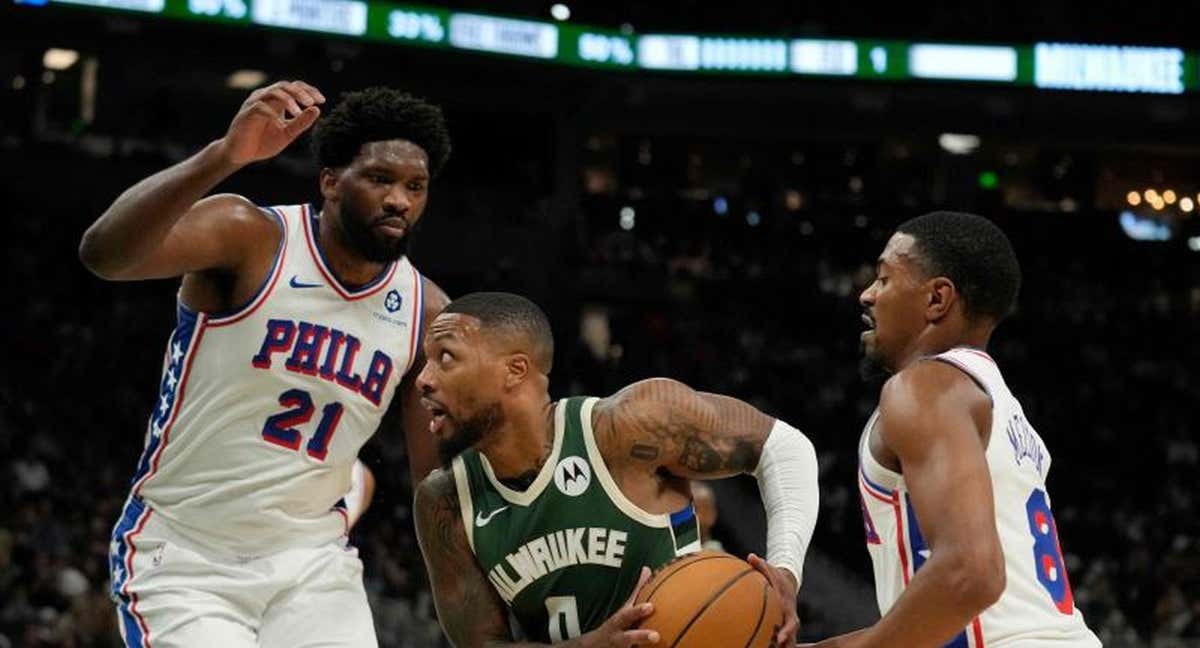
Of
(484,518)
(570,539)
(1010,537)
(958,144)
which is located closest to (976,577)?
(1010,537)

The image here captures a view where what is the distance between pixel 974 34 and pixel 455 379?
19.3 meters

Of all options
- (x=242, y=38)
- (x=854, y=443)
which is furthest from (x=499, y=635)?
(x=242, y=38)

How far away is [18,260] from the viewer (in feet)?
54.9

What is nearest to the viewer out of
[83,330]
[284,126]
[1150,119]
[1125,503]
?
[284,126]

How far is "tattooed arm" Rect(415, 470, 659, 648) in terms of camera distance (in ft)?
12.1

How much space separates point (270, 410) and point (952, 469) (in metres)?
1.86

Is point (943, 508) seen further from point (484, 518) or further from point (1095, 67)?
point (1095, 67)

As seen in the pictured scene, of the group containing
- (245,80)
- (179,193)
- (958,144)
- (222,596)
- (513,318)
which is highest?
(245,80)

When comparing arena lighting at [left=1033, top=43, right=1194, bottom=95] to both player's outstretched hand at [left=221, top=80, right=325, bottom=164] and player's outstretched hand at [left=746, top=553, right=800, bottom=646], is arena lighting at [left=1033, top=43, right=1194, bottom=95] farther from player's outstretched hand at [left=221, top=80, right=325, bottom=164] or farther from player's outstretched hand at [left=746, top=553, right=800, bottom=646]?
player's outstretched hand at [left=221, top=80, right=325, bottom=164]

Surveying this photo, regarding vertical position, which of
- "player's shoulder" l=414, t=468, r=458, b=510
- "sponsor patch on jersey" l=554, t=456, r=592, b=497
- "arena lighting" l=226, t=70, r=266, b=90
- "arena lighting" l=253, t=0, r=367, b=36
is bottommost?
"player's shoulder" l=414, t=468, r=458, b=510

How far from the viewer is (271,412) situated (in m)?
3.99

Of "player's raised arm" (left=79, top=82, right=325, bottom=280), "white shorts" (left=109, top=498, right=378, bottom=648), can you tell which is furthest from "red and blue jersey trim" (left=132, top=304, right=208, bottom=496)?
"player's raised arm" (left=79, top=82, right=325, bottom=280)

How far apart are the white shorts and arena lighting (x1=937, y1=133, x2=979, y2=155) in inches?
807

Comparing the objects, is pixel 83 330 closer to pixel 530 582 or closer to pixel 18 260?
pixel 18 260
